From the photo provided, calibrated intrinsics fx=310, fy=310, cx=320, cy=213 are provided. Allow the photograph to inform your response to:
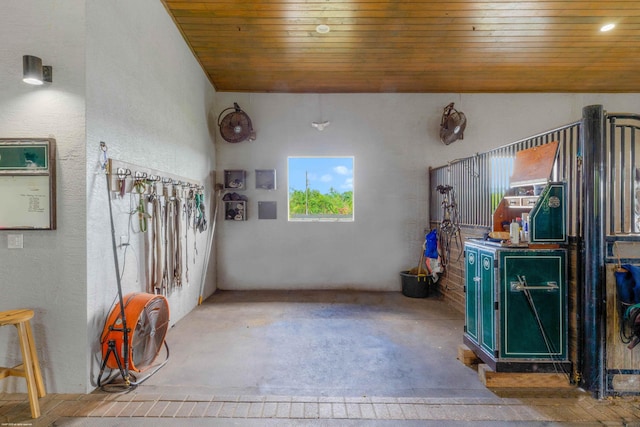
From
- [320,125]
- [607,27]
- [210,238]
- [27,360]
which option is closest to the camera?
[27,360]

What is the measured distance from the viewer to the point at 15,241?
2398 mm

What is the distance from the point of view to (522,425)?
207 centimetres

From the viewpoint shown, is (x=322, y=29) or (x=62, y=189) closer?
(x=62, y=189)

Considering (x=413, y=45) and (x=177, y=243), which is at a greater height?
(x=413, y=45)

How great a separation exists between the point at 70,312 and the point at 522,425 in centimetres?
337

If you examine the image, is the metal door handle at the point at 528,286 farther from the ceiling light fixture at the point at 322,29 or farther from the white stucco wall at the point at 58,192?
the ceiling light fixture at the point at 322,29

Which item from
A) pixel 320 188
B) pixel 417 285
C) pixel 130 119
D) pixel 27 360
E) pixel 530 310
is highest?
pixel 130 119

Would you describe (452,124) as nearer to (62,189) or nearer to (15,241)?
(62,189)

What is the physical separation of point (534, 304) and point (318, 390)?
188 centimetres

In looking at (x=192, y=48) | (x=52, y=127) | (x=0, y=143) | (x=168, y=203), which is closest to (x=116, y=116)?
(x=52, y=127)

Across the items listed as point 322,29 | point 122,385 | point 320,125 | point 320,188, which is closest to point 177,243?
point 122,385

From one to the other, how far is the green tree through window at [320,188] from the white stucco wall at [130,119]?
1.91 metres

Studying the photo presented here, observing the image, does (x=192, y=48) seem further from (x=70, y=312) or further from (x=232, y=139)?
(x=70, y=312)

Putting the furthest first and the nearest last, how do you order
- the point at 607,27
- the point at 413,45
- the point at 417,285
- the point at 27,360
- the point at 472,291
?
the point at 417,285, the point at 413,45, the point at 607,27, the point at 472,291, the point at 27,360
